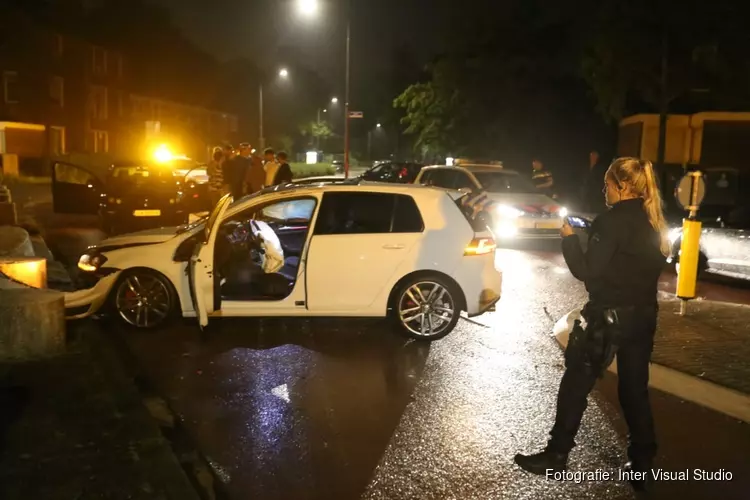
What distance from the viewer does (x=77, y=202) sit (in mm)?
19703

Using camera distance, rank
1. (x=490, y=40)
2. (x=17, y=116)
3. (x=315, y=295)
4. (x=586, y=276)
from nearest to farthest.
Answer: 1. (x=586, y=276)
2. (x=315, y=295)
3. (x=490, y=40)
4. (x=17, y=116)

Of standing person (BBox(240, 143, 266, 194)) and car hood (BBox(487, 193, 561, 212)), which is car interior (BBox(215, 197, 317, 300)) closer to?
standing person (BBox(240, 143, 266, 194))

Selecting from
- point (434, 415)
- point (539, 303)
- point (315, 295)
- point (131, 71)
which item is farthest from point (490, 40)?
point (131, 71)

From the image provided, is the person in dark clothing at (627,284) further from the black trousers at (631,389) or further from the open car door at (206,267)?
the open car door at (206,267)

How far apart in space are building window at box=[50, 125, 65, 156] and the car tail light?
138 feet

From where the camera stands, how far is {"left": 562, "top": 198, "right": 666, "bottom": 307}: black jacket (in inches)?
177

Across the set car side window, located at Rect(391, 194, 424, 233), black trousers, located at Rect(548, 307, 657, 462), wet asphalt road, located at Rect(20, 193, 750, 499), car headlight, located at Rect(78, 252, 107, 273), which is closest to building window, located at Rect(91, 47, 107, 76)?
car headlight, located at Rect(78, 252, 107, 273)

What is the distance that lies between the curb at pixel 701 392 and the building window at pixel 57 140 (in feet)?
144

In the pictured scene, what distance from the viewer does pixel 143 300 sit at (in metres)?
8.20

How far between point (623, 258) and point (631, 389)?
0.80 m

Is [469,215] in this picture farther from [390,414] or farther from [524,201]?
[524,201]

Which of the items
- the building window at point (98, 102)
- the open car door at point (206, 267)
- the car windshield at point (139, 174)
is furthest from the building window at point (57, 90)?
the open car door at point (206, 267)

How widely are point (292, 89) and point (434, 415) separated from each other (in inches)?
3046

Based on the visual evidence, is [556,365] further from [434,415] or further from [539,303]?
[539,303]
